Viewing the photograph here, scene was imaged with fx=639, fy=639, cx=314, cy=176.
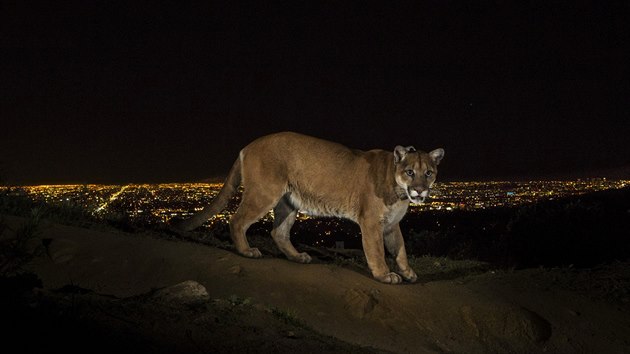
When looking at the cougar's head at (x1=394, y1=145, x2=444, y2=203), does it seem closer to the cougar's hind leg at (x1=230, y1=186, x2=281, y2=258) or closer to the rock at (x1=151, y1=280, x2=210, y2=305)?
the cougar's hind leg at (x1=230, y1=186, x2=281, y2=258)

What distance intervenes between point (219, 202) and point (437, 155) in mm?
4065

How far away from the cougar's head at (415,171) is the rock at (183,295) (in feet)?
13.5

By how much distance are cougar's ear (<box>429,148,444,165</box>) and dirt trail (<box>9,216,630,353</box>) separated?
6.76 ft

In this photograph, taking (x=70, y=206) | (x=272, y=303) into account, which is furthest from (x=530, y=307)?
(x=70, y=206)

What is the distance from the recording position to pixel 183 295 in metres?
7.11

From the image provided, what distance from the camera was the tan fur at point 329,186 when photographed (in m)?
10.5

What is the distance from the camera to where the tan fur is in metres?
10.5

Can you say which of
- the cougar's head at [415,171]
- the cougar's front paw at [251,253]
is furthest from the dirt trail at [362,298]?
the cougar's head at [415,171]

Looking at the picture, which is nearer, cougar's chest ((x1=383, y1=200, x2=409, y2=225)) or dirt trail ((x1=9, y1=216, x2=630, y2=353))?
dirt trail ((x1=9, y1=216, x2=630, y2=353))

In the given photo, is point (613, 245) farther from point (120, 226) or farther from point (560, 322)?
point (120, 226)

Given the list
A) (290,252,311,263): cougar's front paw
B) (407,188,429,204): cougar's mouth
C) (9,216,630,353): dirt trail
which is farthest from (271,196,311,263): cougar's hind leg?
(407,188,429,204): cougar's mouth

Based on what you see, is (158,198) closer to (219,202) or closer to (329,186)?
(219,202)

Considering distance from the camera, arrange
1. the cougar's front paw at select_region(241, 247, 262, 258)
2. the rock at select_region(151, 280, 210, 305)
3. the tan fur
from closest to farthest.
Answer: the rock at select_region(151, 280, 210, 305)
the tan fur
the cougar's front paw at select_region(241, 247, 262, 258)

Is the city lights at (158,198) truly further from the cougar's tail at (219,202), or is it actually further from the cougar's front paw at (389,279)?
the cougar's front paw at (389,279)
